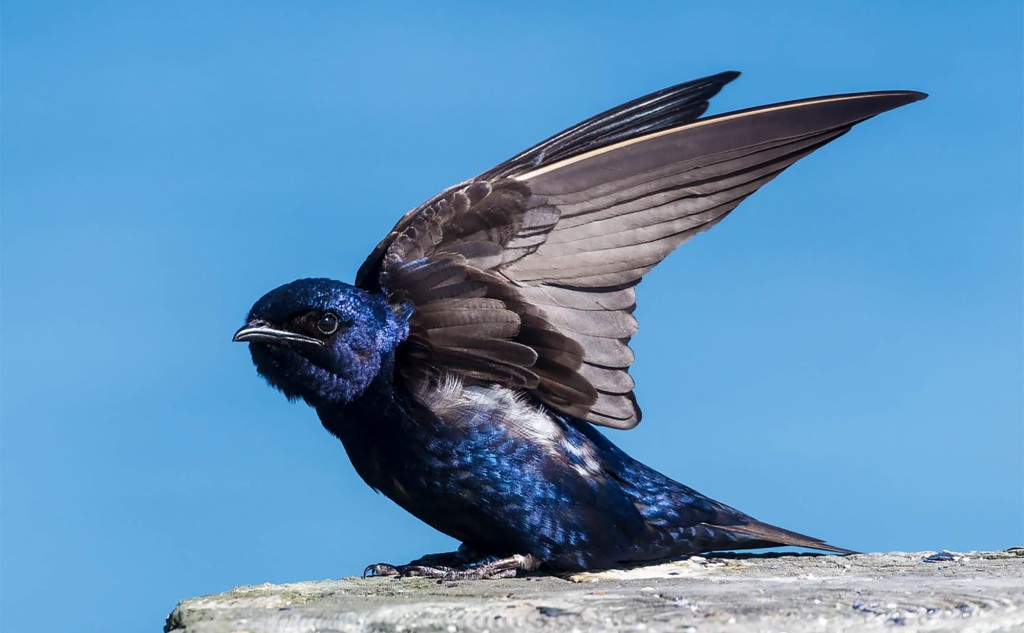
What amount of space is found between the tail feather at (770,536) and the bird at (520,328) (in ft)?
1.46

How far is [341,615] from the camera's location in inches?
169

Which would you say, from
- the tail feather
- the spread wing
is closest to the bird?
the spread wing

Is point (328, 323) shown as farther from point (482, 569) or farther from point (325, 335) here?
point (482, 569)

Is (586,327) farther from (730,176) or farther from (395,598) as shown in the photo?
(395,598)

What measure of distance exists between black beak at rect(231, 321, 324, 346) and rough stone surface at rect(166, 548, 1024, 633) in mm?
900

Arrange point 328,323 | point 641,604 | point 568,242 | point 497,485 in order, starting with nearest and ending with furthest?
1. point 641,604
2. point 497,485
3. point 328,323
4. point 568,242

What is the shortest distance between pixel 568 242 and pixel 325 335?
38.7 inches

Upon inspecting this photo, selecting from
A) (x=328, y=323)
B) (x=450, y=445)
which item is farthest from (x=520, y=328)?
(x=328, y=323)

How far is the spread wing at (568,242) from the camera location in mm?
5320

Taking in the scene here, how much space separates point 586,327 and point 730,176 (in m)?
0.80

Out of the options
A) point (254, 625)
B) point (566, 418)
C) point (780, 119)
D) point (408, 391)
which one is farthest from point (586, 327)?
point (254, 625)

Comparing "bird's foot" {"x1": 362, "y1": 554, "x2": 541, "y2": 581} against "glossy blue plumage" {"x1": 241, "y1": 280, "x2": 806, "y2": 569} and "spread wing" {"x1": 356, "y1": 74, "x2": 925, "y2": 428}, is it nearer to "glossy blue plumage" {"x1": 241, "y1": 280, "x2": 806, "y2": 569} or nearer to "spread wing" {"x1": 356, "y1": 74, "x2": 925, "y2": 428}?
"glossy blue plumage" {"x1": 241, "y1": 280, "x2": 806, "y2": 569}

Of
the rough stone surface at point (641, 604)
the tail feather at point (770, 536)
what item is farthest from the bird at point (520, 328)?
the tail feather at point (770, 536)

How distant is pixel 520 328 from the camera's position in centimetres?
536
